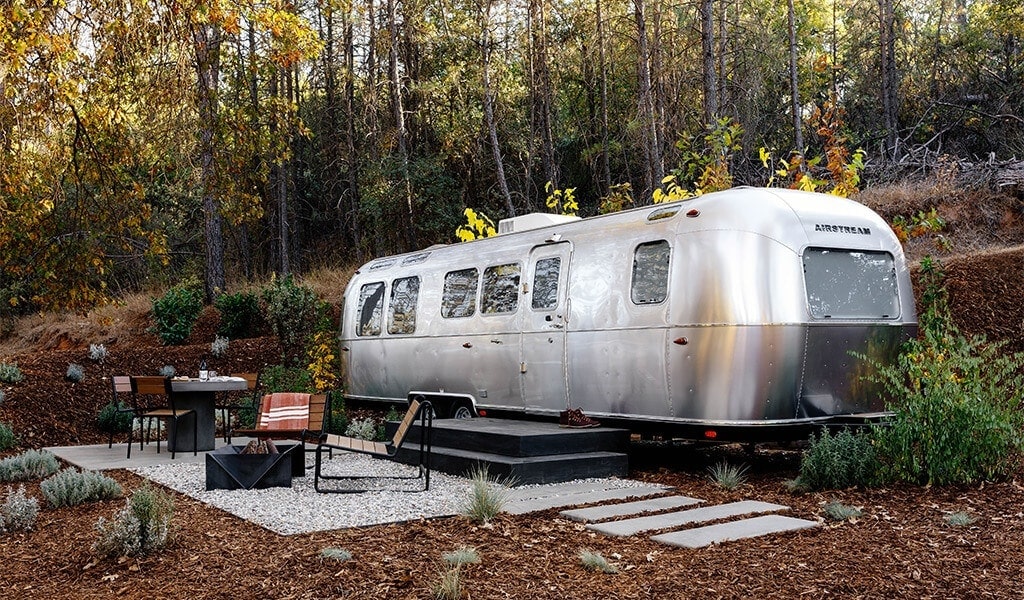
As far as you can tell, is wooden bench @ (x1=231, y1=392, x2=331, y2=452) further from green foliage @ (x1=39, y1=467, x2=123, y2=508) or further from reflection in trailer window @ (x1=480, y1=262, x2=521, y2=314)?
reflection in trailer window @ (x1=480, y1=262, x2=521, y2=314)

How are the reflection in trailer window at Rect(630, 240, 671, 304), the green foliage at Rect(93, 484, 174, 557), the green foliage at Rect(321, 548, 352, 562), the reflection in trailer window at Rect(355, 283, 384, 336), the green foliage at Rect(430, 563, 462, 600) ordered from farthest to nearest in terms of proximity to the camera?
the reflection in trailer window at Rect(355, 283, 384, 336) < the reflection in trailer window at Rect(630, 240, 671, 304) < the green foliage at Rect(93, 484, 174, 557) < the green foliage at Rect(321, 548, 352, 562) < the green foliage at Rect(430, 563, 462, 600)

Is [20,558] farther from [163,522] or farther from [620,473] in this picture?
[620,473]

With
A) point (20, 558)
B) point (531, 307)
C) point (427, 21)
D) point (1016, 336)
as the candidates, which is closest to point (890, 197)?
point (1016, 336)

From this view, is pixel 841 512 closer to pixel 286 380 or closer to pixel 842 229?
pixel 842 229

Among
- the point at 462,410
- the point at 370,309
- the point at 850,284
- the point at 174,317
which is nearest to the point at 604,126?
the point at 174,317

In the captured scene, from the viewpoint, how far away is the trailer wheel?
10741mm

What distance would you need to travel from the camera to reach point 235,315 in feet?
58.8

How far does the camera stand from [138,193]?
29.3 ft

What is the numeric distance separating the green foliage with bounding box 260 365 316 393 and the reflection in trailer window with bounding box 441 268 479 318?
3409 mm

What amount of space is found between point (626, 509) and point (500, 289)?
12.7ft

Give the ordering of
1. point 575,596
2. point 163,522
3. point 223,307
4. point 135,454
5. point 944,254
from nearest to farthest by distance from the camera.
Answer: point 575,596, point 163,522, point 135,454, point 944,254, point 223,307

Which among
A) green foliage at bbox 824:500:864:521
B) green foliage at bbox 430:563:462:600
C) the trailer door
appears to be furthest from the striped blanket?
green foliage at bbox 824:500:864:521

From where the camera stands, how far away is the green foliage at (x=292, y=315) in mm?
15477

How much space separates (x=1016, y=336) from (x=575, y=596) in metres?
9.71
